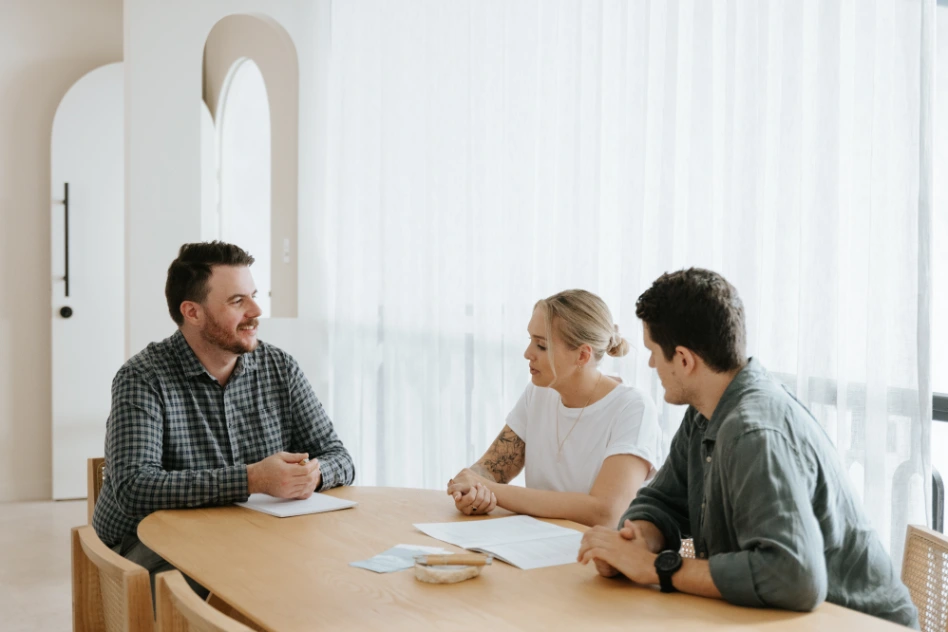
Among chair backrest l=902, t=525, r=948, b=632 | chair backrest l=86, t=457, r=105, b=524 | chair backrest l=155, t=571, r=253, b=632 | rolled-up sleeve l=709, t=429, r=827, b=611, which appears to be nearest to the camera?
chair backrest l=155, t=571, r=253, b=632

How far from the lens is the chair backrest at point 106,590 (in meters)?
1.41

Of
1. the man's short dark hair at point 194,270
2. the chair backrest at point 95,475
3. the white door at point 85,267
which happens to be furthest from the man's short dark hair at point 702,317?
the white door at point 85,267

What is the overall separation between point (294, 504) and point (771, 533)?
3.84ft

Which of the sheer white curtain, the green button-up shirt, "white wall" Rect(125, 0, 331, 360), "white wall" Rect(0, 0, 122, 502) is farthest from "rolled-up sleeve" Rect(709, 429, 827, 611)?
"white wall" Rect(0, 0, 122, 502)

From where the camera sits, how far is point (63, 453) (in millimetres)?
5320

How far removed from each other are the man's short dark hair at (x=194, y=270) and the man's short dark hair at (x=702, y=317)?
1346 millimetres

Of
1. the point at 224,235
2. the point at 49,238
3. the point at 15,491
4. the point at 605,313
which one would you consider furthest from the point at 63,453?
the point at 605,313

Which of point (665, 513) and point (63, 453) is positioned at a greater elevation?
point (665, 513)

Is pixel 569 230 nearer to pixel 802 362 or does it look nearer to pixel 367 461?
pixel 802 362

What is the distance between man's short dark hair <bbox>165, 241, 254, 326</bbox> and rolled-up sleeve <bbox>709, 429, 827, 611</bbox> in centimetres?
159

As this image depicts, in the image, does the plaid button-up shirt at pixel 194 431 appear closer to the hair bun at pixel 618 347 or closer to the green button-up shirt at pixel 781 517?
the hair bun at pixel 618 347

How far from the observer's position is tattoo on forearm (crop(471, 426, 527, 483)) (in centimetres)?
254

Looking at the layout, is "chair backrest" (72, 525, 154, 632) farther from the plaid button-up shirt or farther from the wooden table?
the plaid button-up shirt

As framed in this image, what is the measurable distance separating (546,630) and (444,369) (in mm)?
2529
